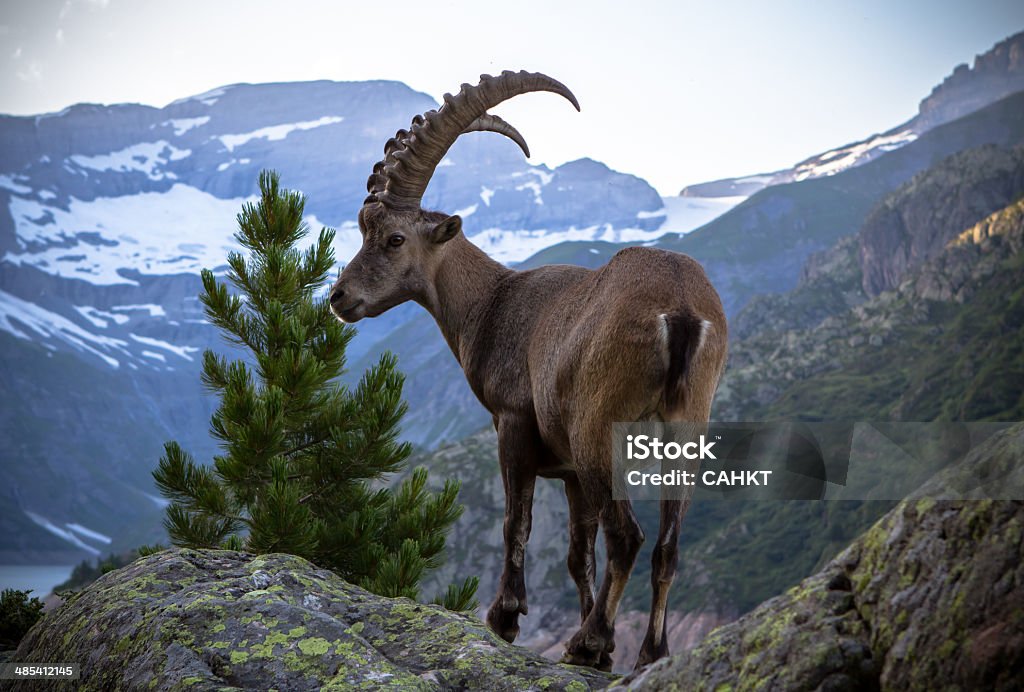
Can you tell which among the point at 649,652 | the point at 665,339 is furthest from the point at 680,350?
the point at 649,652

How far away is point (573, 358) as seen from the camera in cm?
791

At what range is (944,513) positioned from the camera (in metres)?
4.03

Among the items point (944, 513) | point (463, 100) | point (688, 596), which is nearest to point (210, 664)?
point (944, 513)

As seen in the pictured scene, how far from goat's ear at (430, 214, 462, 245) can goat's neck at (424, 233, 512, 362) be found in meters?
0.23

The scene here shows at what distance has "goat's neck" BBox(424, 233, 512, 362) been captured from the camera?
1047cm

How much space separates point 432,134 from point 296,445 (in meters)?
7.46

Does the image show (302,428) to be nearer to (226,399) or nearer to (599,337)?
(226,399)

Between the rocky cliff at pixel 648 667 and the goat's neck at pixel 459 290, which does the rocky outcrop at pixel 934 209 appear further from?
the rocky cliff at pixel 648 667

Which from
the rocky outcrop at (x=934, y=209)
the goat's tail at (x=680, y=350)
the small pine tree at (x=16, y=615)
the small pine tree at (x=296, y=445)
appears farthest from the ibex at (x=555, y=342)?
the rocky outcrop at (x=934, y=209)

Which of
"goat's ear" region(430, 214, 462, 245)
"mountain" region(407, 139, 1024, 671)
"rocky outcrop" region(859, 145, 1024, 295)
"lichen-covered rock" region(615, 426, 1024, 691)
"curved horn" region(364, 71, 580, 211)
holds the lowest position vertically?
"mountain" region(407, 139, 1024, 671)

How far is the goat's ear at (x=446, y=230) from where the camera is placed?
10414 mm

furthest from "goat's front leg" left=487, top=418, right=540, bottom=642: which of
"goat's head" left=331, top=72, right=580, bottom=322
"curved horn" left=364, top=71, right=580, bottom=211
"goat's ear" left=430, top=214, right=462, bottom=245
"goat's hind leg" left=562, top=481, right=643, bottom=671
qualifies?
"curved horn" left=364, top=71, right=580, bottom=211

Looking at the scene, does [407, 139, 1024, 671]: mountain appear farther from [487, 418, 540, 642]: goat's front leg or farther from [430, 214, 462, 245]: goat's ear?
[487, 418, 540, 642]: goat's front leg

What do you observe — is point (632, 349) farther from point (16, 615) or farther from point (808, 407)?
point (808, 407)
